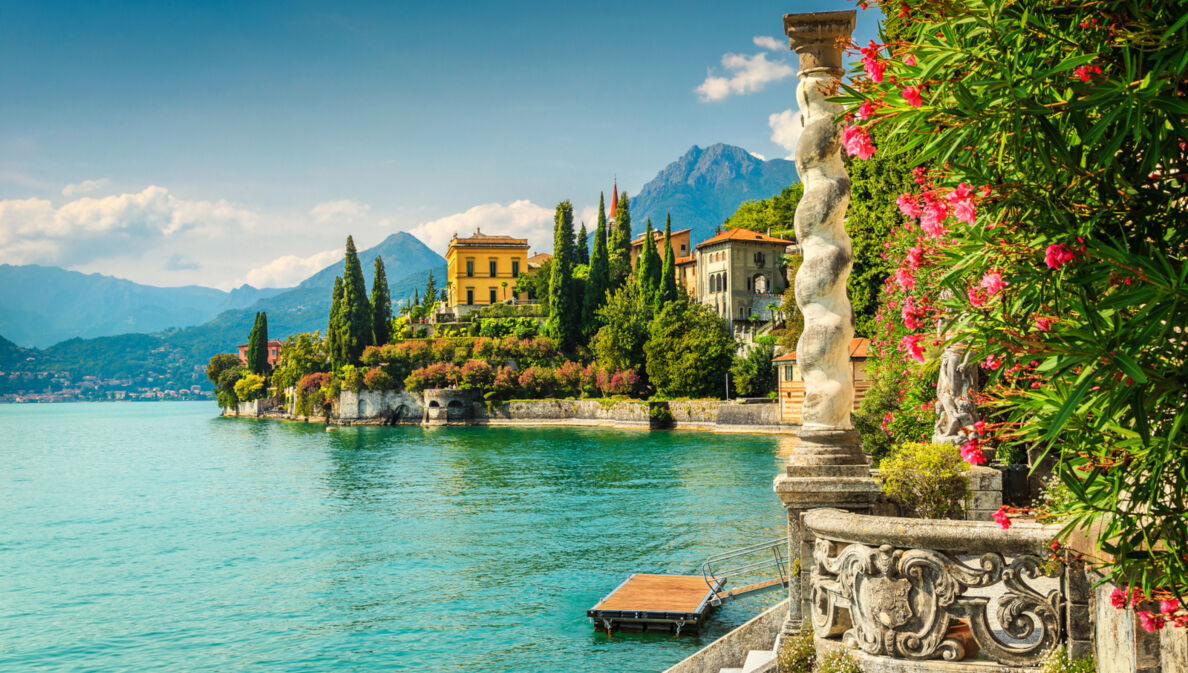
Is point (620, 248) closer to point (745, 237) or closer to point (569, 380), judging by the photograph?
point (745, 237)

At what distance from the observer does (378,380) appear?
7756 centimetres

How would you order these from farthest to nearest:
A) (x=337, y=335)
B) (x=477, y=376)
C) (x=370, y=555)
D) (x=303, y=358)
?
(x=303, y=358), (x=337, y=335), (x=477, y=376), (x=370, y=555)

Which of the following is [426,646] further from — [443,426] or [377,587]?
[443,426]

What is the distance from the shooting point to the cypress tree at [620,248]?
251 feet

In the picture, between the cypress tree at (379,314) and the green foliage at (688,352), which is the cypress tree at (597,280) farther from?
the cypress tree at (379,314)

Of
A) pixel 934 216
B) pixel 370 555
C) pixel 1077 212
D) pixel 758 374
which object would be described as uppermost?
pixel 934 216

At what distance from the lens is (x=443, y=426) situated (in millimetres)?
74312

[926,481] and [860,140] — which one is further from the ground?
[860,140]

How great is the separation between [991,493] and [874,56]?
6248 mm

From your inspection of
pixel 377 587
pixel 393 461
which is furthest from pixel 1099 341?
pixel 393 461

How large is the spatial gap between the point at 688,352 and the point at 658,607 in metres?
49.6

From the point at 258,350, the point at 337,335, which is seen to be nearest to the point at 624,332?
the point at 337,335

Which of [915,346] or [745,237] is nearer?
[915,346]

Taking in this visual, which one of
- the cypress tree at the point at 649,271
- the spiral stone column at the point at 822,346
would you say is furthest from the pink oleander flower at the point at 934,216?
the cypress tree at the point at 649,271
